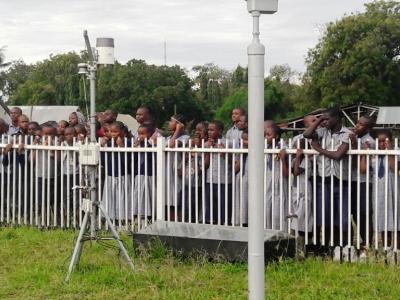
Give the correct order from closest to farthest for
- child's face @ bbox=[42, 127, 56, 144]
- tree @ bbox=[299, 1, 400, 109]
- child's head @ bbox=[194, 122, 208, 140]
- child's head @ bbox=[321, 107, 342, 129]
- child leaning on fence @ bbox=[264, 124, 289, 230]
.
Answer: child's head @ bbox=[321, 107, 342, 129]
child leaning on fence @ bbox=[264, 124, 289, 230]
child's head @ bbox=[194, 122, 208, 140]
child's face @ bbox=[42, 127, 56, 144]
tree @ bbox=[299, 1, 400, 109]

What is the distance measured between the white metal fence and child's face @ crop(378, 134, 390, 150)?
5.1 inches

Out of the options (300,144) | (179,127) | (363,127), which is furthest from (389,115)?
(300,144)

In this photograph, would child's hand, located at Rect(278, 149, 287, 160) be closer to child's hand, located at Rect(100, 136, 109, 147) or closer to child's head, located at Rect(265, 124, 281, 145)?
child's head, located at Rect(265, 124, 281, 145)

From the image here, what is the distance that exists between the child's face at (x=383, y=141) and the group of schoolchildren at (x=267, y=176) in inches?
0.4

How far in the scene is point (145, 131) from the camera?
32.9ft

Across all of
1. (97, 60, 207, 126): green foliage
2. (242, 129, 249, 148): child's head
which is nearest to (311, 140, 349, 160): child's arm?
(242, 129, 249, 148): child's head

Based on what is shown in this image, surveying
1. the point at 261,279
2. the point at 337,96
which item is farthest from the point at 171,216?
the point at 337,96

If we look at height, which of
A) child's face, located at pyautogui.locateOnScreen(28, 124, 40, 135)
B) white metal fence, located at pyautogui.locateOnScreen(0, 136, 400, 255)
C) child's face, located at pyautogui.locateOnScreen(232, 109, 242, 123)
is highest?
child's face, located at pyautogui.locateOnScreen(232, 109, 242, 123)

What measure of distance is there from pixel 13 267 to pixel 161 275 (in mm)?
1862

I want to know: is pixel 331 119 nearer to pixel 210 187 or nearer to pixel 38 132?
pixel 210 187

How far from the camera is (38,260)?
8.20 meters

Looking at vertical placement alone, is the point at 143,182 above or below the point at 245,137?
below

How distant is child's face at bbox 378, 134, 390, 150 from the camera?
7.91m

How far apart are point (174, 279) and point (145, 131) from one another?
3.44 meters
